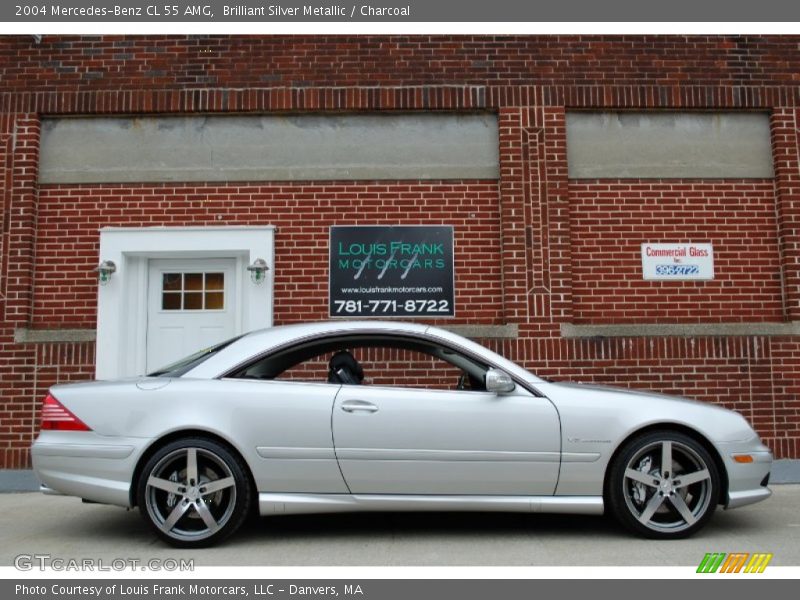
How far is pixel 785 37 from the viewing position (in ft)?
27.0

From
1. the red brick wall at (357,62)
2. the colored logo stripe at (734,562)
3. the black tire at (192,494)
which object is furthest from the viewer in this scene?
the red brick wall at (357,62)

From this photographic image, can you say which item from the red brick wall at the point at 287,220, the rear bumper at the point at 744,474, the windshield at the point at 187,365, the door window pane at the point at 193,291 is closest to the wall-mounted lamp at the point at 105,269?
the red brick wall at the point at 287,220

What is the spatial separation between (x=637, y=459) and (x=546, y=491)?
0.61 m

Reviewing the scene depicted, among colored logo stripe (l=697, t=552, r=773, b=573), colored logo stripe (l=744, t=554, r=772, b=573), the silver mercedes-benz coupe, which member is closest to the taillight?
the silver mercedes-benz coupe

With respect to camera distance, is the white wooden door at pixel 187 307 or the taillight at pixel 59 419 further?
the white wooden door at pixel 187 307

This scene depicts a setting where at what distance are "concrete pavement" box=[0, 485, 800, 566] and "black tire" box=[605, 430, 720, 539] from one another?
4.8 inches

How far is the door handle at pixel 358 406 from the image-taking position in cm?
471

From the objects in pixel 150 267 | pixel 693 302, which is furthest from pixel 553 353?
pixel 150 267

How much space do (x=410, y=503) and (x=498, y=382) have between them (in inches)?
36.6

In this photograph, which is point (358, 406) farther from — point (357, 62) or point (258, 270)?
→ point (357, 62)

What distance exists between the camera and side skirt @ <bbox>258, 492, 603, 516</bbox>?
15.3 ft

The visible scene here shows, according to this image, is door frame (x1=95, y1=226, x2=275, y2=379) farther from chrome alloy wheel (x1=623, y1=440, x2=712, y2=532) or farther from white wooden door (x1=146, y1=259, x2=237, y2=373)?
chrome alloy wheel (x1=623, y1=440, x2=712, y2=532)

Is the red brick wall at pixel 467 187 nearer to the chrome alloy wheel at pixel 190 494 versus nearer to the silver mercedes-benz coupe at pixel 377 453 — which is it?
the silver mercedes-benz coupe at pixel 377 453

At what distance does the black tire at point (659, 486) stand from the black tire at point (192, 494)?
2347 mm
